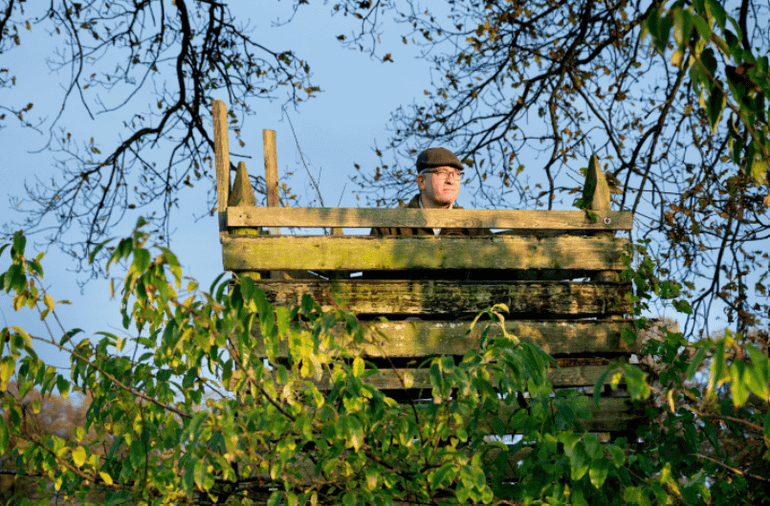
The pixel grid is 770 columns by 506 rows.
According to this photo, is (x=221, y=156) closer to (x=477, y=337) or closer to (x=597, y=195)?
(x=477, y=337)

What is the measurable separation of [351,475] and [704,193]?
6583 millimetres

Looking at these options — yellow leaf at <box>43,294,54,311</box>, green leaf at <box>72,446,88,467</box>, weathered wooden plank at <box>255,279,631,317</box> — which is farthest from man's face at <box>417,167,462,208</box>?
green leaf at <box>72,446,88,467</box>

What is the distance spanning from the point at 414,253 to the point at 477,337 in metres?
0.84

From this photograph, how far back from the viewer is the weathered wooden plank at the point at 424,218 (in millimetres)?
5391

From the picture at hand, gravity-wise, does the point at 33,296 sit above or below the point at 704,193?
below

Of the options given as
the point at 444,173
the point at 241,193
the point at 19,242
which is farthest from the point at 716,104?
the point at 444,173

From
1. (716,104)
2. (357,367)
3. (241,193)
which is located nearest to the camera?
(716,104)

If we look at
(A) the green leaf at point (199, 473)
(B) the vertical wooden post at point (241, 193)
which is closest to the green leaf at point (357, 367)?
(A) the green leaf at point (199, 473)

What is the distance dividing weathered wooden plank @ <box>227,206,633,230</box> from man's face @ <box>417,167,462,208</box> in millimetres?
776

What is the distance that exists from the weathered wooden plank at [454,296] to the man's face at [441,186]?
1148mm

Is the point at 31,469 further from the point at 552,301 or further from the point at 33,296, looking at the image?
the point at 552,301

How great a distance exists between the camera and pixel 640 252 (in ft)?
19.2

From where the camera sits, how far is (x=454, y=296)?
5496 mm

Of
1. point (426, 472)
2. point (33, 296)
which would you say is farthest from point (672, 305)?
point (33, 296)
